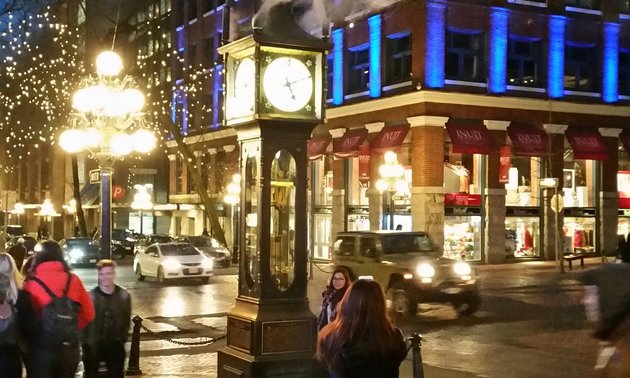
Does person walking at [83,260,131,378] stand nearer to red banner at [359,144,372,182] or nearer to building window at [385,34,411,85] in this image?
building window at [385,34,411,85]

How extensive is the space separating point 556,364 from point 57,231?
212ft

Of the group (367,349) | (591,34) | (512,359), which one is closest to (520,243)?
(591,34)

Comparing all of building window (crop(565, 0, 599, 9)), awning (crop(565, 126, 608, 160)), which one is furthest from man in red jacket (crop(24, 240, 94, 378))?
building window (crop(565, 0, 599, 9))

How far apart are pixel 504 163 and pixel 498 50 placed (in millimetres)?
4801

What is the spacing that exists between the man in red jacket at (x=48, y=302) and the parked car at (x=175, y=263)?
21.7m

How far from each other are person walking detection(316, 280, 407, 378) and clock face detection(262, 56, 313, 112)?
12.3 feet

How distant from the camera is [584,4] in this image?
37.1 m

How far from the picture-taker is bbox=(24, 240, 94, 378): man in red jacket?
6.78 metres

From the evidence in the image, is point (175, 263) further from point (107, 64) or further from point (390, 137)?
point (107, 64)

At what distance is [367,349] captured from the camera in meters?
4.53

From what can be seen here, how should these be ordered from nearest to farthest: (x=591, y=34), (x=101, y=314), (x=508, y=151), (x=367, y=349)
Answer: (x=367, y=349), (x=101, y=314), (x=508, y=151), (x=591, y=34)

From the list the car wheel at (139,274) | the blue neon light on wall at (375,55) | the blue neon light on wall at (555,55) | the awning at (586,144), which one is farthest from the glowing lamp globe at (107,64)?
the awning at (586,144)

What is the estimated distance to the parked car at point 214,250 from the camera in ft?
121

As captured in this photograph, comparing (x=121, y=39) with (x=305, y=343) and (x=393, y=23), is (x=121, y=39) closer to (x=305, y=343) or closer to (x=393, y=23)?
(x=393, y=23)
